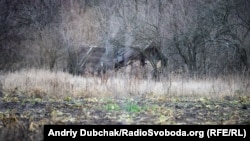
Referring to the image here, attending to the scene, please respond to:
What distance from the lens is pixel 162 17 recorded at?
2025cm

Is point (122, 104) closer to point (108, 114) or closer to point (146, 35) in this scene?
point (108, 114)

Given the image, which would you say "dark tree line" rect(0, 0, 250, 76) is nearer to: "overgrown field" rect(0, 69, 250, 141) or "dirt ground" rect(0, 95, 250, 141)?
"overgrown field" rect(0, 69, 250, 141)

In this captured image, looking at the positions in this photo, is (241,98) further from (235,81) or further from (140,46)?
(140,46)

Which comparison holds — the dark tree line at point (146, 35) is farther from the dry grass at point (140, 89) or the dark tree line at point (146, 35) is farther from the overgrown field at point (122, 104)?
the overgrown field at point (122, 104)

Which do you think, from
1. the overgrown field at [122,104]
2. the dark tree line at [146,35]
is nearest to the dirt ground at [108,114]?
the overgrown field at [122,104]

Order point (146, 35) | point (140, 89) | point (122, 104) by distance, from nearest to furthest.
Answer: point (122, 104), point (140, 89), point (146, 35)

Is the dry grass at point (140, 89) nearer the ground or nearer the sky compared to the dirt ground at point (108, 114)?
nearer the sky

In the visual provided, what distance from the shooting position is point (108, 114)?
8.33 meters

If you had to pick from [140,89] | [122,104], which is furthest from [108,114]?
[140,89]

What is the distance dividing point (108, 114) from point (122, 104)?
1494mm

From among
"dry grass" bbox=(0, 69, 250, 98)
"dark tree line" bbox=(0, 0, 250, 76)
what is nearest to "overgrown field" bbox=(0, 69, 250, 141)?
"dry grass" bbox=(0, 69, 250, 98)

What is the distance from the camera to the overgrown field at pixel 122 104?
24.3ft

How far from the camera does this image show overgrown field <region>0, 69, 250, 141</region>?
7395mm

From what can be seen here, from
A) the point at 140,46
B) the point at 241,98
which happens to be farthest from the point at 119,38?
the point at 241,98
